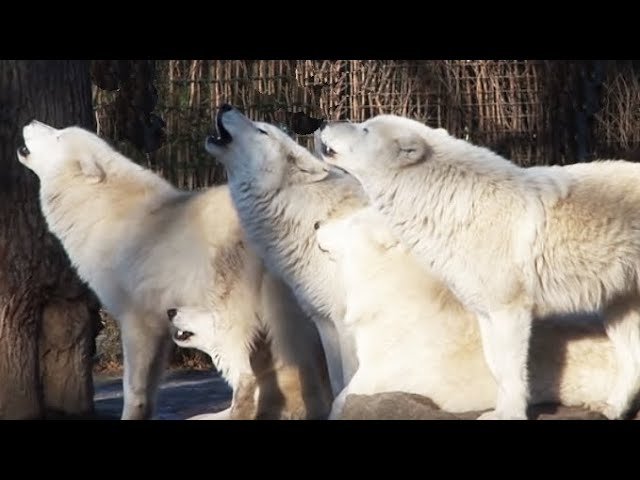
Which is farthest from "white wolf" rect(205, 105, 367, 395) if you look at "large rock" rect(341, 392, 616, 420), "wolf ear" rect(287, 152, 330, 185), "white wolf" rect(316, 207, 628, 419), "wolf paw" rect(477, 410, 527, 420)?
"wolf paw" rect(477, 410, 527, 420)

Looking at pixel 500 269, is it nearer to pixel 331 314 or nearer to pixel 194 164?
pixel 331 314

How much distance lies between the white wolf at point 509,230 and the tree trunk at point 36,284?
2.26 m

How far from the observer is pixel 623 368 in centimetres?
696

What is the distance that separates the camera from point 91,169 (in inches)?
340

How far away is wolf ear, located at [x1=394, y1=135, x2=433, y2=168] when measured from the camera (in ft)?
22.8

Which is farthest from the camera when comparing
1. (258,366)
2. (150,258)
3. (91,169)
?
(91,169)

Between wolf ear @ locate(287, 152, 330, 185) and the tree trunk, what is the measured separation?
1527 millimetres

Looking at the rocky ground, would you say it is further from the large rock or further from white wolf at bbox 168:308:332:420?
white wolf at bbox 168:308:332:420

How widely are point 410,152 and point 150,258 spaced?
1.98 m

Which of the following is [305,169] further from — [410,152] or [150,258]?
[410,152]

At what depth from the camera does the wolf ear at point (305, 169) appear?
8.23 meters

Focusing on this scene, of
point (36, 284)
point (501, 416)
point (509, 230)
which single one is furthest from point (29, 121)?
point (501, 416)

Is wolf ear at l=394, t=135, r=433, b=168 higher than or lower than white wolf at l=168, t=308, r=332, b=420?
higher
